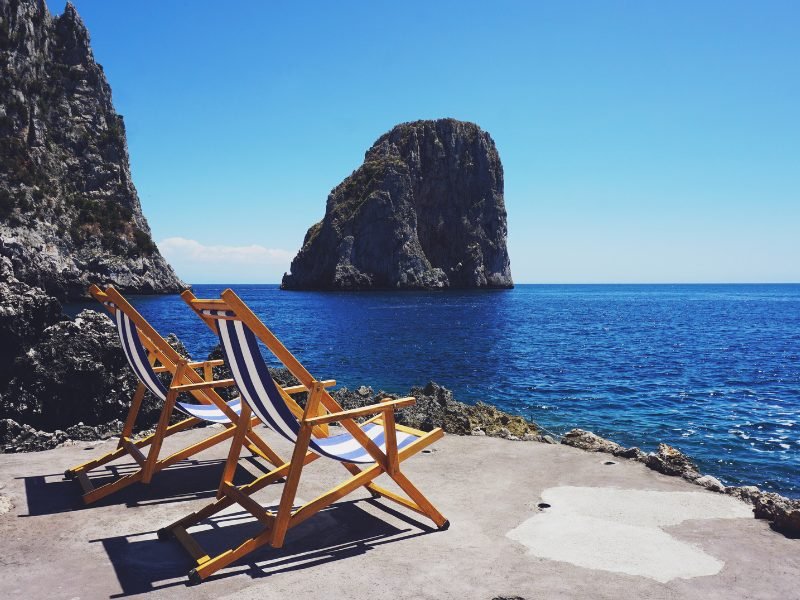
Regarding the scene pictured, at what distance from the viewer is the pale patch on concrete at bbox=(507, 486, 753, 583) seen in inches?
172

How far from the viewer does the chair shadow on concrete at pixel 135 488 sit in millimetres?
5488

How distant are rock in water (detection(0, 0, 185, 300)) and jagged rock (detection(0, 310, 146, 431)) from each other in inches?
2409

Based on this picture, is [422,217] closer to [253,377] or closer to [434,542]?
[434,542]

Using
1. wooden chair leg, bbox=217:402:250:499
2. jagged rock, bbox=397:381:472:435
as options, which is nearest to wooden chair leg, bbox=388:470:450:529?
wooden chair leg, bbox=217:402:250:499

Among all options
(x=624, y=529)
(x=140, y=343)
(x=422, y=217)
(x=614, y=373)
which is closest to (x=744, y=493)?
(x=624, y=529)

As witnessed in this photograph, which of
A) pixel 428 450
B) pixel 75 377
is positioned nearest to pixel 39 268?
pixel 75 377

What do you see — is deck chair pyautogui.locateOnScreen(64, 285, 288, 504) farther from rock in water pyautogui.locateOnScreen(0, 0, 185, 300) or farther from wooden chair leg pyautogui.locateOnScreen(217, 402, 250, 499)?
rock in water pyautogui.locateOnScreen(0, 0, 185, 300)

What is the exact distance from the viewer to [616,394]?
736 inches

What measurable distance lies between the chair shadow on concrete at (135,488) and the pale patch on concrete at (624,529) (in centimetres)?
333

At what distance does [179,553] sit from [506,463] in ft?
13.4

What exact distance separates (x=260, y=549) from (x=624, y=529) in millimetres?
3199

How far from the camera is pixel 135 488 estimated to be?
19.5ft

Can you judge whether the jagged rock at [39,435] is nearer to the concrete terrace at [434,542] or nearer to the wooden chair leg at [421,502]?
the concrete terrace at [434,542]

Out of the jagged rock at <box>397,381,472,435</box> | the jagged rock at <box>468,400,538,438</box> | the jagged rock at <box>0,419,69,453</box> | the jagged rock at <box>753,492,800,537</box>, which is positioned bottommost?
the jagged rock at <box>468,400,538,438</box>
